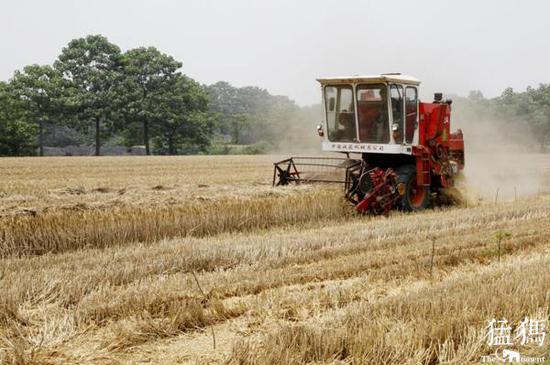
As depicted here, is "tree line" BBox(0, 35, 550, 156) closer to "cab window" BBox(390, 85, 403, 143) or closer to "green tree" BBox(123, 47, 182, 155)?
"green tree" BBox(123, 47, 182, 155)

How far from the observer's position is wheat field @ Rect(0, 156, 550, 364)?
13.1ft

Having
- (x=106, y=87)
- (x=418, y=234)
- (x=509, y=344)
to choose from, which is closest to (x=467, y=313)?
(x=509, y=344)

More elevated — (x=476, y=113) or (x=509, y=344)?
(x=476, y=113)

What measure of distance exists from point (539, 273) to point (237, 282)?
2805mm

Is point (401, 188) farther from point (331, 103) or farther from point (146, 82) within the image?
point (146, 82)

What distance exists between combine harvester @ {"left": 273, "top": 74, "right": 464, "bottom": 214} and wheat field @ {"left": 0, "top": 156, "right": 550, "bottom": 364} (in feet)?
2.78

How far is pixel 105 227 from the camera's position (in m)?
8.03

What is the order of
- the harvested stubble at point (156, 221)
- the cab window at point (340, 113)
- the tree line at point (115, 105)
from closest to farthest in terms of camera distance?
the harvested stubble at point (156, 221) < the cab window at point (340, 113) < the tree line at point (115, 105)

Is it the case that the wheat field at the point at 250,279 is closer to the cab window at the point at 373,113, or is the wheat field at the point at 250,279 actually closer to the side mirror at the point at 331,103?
the cab window at the point at 373,113

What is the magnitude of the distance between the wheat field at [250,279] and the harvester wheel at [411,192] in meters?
1.07

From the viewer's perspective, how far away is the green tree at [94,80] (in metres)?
41.3

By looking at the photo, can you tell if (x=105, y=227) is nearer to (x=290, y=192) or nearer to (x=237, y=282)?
(x=237, y=282)
